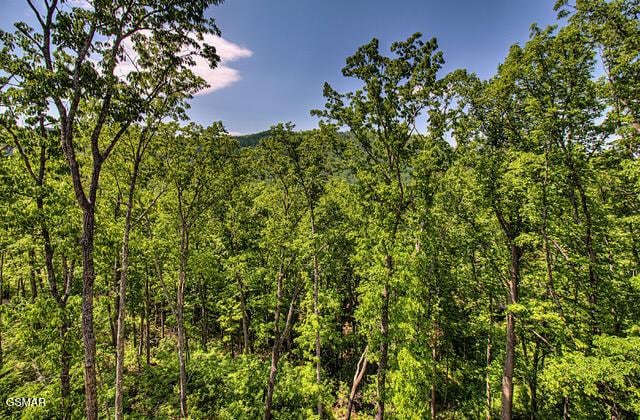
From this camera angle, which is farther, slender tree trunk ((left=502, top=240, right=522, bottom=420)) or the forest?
slender tree trunk ((left=502, top=240, right=522, bottom=420))

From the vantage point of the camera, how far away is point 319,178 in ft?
48.3

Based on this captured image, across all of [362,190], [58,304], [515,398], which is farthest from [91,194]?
[515,398]

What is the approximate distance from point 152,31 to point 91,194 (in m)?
4.45

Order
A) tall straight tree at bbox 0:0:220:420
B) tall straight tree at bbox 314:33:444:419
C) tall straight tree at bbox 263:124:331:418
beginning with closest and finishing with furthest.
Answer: tall straight tree at bbox 0:0:220:420 < tall straight tree at bbox 314:33:444:419 < tall straight tree at bbox 263:124:331:418

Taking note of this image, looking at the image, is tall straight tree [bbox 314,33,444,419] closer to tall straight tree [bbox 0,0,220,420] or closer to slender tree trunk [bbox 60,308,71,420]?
tall straight tree [bbox 0,0,220,420]

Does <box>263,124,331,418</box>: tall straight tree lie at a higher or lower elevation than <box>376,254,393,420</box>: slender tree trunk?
higher

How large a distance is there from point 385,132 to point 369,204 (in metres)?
2.97

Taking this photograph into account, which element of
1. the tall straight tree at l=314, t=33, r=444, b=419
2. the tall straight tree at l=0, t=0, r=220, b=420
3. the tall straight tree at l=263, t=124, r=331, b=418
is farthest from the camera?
the tall straight tree at l=263, t=124, r=331, b=418

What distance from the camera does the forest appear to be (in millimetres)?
7566

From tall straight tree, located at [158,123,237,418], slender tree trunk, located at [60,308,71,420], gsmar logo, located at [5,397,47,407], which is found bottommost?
gsmar logo, located at [5,397,47,407]

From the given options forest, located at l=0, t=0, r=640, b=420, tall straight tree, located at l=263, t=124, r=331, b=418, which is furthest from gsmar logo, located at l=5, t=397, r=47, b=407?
tall straight tree, located at l=263, t=124, r=331, b=418

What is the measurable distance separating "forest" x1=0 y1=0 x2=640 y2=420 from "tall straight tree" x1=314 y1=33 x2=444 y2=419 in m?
0.08

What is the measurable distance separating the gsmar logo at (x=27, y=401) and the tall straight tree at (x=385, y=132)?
37.2 feet

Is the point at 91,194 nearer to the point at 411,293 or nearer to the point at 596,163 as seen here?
the point at 411,293
